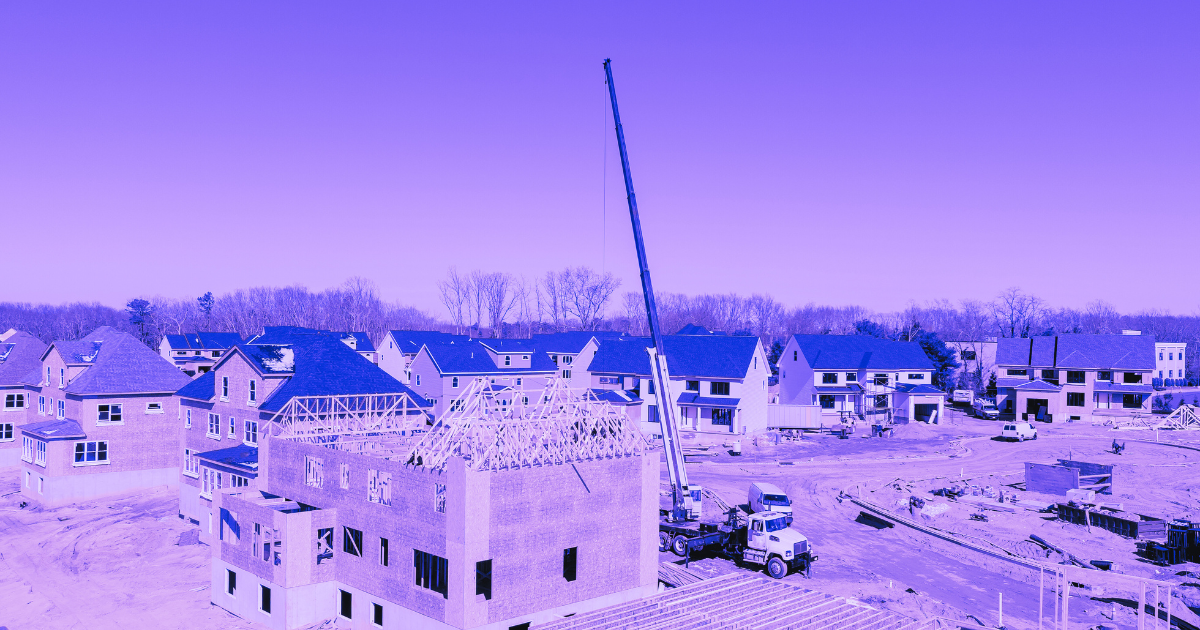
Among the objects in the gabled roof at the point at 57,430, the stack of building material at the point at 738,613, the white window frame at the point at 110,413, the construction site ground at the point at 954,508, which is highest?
the white window frame at the point at 110,413

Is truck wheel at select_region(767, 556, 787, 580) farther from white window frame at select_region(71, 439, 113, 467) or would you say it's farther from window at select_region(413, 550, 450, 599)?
white window frame at select_region(71, 439, 113, 467)

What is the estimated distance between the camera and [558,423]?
27.9 meters

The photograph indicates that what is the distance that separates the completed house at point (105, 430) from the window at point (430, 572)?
3379 centimetres

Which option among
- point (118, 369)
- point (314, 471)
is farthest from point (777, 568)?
point (118, 369)

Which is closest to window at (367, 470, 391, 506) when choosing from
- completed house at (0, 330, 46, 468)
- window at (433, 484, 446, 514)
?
window at (433, 484, 446, 514)

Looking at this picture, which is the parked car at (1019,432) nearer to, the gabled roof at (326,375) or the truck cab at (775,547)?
the truck cab at (775,547)

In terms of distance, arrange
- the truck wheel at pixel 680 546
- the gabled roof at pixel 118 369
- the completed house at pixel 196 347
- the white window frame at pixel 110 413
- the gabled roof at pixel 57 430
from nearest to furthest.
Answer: the truck wheel at pixel 680 546, the gabled roof at pixel 57 430, the white window frame at pixel 110 413, the gabled roof at pixel 118 369, the completed house at pixel 196 347

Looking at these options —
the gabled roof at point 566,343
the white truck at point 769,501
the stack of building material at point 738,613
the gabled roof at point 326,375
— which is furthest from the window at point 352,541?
the gabled roof at point 566,343

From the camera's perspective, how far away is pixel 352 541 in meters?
28.6

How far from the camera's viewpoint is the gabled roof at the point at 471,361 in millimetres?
75688

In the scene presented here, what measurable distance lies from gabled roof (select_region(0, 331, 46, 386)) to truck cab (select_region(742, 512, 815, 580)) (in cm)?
5253

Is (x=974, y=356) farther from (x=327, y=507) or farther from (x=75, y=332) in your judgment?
(x=75, y=332)

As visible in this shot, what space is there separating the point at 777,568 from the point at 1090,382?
212 ft

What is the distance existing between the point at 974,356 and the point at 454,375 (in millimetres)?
77942
